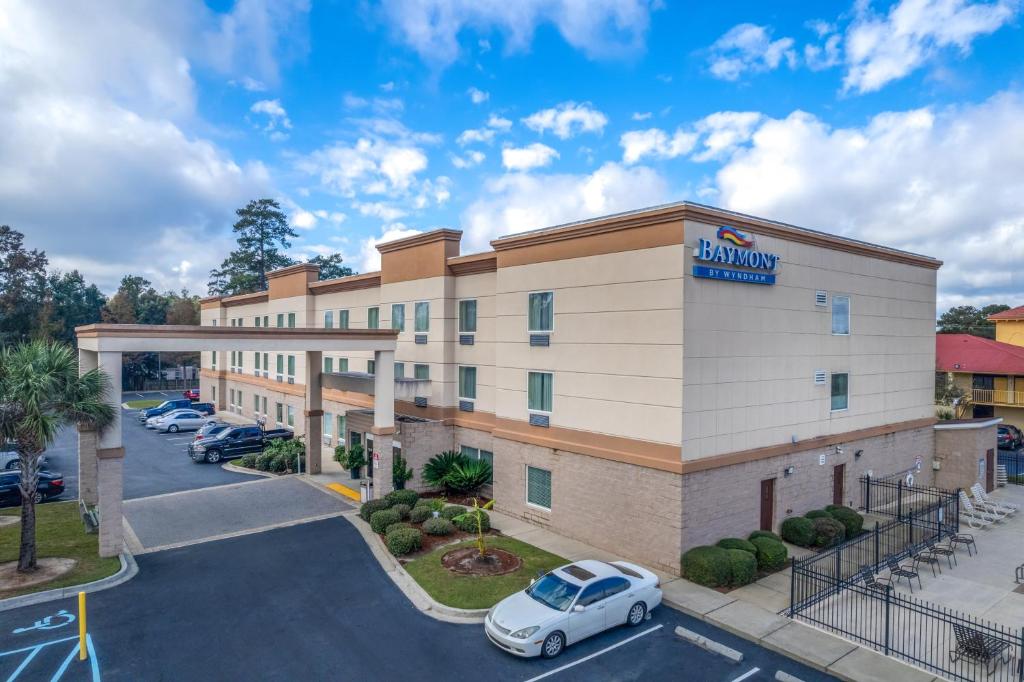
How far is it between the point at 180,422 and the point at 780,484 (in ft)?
133

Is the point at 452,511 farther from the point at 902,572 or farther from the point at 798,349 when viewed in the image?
the point at 902,572

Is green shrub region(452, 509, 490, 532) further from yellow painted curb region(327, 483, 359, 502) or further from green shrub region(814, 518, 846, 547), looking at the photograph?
green shrub region(814, 518, 846, 547)

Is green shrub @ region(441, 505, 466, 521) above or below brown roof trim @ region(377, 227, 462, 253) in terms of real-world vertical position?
below

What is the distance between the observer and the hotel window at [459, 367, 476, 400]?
84.5ft

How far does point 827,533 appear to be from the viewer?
19.1 meters

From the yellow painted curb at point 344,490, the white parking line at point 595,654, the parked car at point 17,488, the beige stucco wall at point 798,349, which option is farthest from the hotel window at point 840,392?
the parked car at point 17,488

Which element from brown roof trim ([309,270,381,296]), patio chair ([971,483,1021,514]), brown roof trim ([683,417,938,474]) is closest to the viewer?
brown roof trim ([683,417,938,474])

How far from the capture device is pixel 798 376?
20469 mm

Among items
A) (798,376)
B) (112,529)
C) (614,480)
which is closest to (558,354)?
(614,480)

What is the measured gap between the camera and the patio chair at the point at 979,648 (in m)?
11.7

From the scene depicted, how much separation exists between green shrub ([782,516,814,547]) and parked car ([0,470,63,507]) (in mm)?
27032

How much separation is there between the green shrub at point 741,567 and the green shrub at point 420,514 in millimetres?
9878

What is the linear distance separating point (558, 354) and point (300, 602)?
1074 centimetres

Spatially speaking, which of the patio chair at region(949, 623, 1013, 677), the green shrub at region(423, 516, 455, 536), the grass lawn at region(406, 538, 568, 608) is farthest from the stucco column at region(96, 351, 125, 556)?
the patio chair at region(949, 623, 1013, 677)
